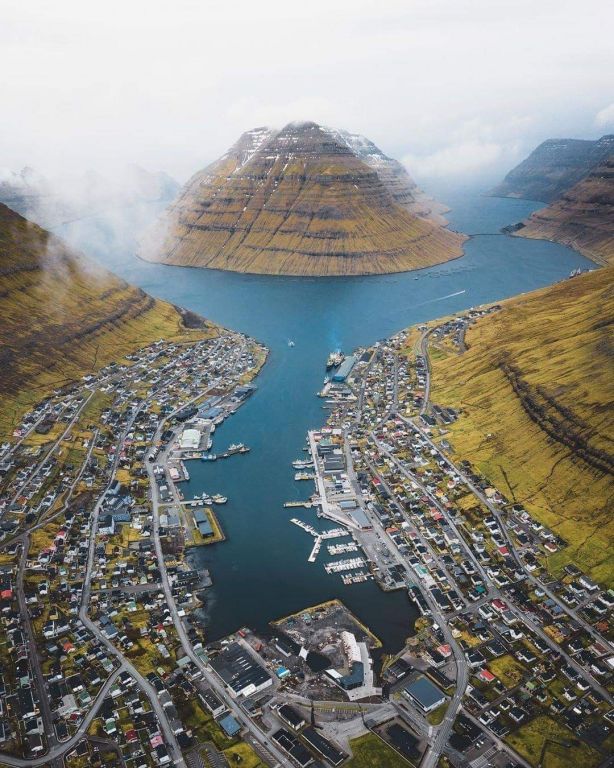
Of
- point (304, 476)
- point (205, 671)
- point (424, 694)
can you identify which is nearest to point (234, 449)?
point (304, 476)

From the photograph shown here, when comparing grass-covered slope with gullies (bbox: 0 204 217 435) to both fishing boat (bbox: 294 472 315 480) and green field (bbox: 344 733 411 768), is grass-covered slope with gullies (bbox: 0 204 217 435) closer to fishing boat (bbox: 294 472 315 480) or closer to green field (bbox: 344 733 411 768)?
fishing boat (bbox: 294 472 315 480)

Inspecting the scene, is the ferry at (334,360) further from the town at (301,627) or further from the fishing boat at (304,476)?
the fishing boat at (304,476)

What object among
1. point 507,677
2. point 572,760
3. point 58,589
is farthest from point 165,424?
point 572,760

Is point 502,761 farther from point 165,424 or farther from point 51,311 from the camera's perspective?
point 51,311

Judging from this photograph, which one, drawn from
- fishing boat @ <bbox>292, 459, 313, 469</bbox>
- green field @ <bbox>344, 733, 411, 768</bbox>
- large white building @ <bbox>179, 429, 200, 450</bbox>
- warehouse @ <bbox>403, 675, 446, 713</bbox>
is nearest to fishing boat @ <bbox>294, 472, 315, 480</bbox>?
fishing boat @ <bbox>292, 459, 313, 469</bbox>

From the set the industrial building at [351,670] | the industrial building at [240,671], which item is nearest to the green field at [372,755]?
the industrial building at [351,670]
